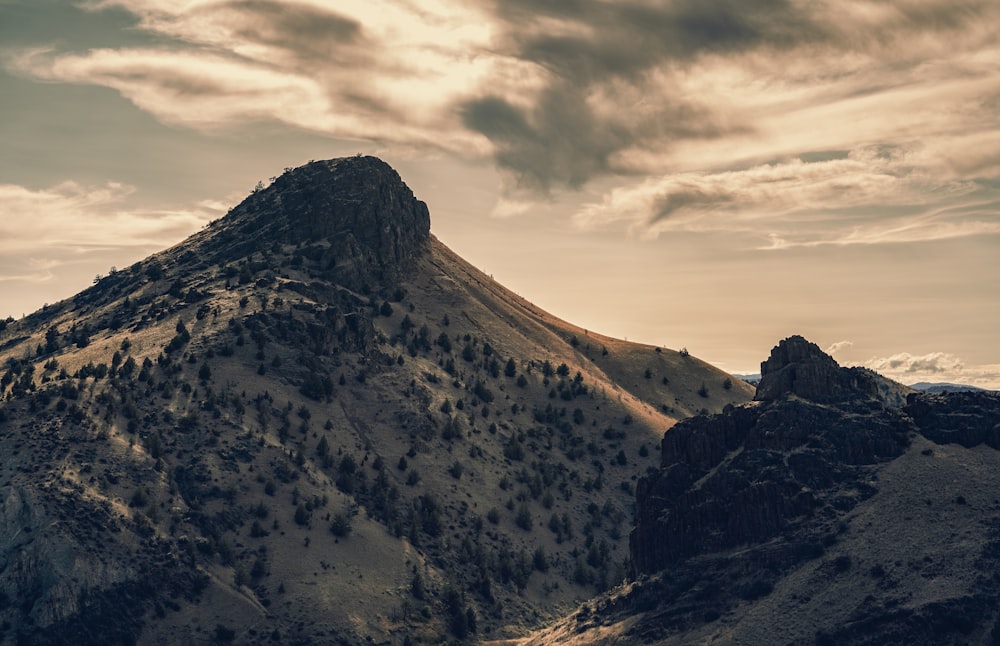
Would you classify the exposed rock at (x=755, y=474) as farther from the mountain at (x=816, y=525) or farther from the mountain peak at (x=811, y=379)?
the mountain peak at (x=811, y=379)

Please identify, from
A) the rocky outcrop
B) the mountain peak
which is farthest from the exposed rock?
the mountain peak

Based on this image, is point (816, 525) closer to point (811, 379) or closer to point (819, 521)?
point (819, 521)

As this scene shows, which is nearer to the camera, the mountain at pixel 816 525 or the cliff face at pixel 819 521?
the mountain at pixel 816 525

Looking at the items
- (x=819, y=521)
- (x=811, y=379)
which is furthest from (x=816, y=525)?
(x=811, y=379)

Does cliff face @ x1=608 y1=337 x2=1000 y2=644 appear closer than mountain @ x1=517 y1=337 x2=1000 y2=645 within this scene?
No

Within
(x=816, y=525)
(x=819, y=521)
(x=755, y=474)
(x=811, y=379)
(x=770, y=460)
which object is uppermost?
(x=811, y=379)

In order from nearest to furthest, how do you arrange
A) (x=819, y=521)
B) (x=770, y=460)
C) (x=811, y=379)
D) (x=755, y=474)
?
(x=819, y=521) → (x=755, y=474) → (x=770, y=460) → (x=811, y=379)

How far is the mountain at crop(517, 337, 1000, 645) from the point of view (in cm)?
15388

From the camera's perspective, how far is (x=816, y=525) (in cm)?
17100

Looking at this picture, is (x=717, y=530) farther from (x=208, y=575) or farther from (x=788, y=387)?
(x=208, y=575)

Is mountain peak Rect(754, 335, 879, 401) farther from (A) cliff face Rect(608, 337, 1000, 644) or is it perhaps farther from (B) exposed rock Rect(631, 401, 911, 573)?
(B) exposed rock Rect(631, 401, 911, 573)

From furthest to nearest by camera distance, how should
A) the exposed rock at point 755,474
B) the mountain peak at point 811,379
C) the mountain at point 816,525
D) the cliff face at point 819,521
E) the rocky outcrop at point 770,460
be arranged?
the mountain peak at point 811,379 → the rocky outcrop at point 770,460 → the exposed rock at point 755,474 → the cliff face at point 819,521 → the mountain at point 816,525

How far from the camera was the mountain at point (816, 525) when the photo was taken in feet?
505

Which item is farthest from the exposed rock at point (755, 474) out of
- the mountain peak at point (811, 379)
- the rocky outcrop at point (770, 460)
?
the mountain peak at point (811, 379)
